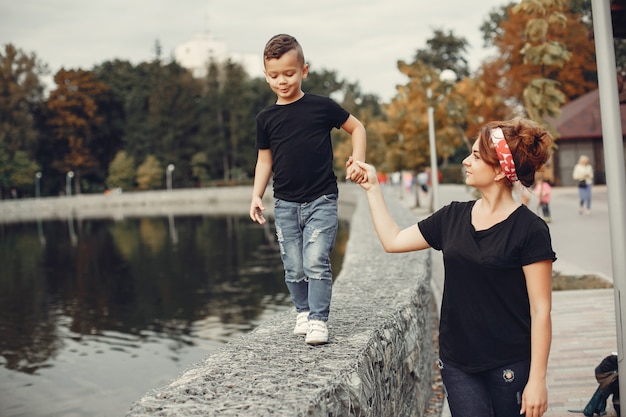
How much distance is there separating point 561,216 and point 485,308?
2113cm

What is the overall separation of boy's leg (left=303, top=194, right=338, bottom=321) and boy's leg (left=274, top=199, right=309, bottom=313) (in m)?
0.07

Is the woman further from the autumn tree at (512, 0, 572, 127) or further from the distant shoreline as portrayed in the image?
the distant shoreline

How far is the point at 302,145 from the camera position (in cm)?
411

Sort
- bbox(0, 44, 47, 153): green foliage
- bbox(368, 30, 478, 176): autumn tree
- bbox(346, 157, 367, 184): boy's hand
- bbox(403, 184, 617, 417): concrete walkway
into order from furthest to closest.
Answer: bbox(0, 44, 47, 153): green foliage, bbox(368, 30, 478, 176): autumn tree, bbox(403, 184, 617, 417): concrete walkway, bbox(346, 157, 367, 184): boy's hand

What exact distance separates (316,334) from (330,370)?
1.98 feet

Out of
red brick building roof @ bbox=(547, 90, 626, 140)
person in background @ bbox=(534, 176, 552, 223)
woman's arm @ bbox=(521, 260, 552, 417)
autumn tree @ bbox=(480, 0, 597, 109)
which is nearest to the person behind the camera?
woman's arm @ bbox=(521, 260, 552, 417)

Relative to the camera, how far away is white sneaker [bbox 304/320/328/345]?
153 inches

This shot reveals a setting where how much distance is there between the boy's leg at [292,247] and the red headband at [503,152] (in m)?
1.47

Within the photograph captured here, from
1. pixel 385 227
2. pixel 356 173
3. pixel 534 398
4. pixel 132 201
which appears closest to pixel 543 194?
pixel 385 227

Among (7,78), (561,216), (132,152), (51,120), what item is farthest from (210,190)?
(561,216)

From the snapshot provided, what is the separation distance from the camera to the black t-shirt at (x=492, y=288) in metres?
2.86

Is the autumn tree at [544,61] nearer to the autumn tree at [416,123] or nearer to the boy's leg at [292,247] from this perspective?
the boy's leg at [292,247]

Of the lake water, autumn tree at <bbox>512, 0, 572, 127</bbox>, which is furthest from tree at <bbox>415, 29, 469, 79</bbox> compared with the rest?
autumn tree at <bbox>512, 0, 572, 127</bbox>

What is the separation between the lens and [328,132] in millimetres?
4215
